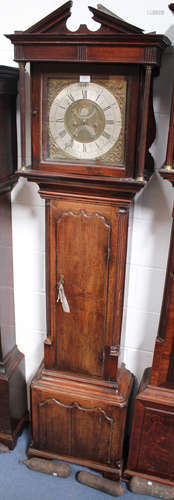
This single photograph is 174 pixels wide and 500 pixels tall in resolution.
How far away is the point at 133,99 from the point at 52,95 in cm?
28

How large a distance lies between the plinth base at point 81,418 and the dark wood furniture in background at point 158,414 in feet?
0.23

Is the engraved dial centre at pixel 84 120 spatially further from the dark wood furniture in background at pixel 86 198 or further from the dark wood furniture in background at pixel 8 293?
the dark wood furniture in background at pixel 8 293

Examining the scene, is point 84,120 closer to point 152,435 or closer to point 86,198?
point 86,198

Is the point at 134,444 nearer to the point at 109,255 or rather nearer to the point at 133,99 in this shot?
the point at 109,255

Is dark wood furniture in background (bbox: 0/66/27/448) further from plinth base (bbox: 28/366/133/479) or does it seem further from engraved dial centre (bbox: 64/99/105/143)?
engraved dial centre (bbox: 64/99/105/143)

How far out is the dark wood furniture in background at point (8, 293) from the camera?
168 cm

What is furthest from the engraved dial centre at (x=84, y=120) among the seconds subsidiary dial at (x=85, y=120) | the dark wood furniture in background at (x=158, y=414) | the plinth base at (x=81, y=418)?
the plinth base at (x=81, y=418)

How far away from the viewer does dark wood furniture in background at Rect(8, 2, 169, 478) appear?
1388 mm

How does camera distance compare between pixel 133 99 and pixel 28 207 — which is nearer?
pixel 133 99

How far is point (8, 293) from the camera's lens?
202 cm

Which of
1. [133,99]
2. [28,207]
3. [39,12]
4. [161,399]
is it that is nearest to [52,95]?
[133,99]

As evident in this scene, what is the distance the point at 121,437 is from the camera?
190 centimetres

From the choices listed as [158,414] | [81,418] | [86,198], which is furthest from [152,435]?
[86,198]

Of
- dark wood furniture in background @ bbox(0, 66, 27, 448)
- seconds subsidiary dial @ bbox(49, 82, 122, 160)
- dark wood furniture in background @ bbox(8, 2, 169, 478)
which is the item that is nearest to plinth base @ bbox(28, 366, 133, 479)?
dark wood furniture in background @ bbox(8, 2, 169, 478)
